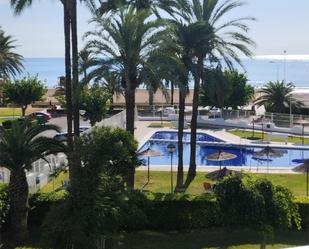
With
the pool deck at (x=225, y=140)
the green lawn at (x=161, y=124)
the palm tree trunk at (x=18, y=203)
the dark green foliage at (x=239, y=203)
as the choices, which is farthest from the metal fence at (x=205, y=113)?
the dark green foliage at (x=239, y=203)

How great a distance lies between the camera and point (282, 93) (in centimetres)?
4616

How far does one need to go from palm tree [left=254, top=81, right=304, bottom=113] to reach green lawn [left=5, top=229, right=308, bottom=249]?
30571mm

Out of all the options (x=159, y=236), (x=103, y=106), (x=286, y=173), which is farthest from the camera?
(x=103, y=106)

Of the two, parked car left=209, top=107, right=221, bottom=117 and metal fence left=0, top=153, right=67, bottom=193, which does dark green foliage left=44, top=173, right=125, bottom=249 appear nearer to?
metal fence left=0, top=153, right=67, bottom=193

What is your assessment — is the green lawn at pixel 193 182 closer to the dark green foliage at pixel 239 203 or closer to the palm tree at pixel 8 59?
the dark green foliage at pixel 239 203

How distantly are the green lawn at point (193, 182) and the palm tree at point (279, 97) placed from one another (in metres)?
21.2

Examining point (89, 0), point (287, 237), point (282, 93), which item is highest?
point (89, 0)

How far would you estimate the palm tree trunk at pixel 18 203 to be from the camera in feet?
52.0

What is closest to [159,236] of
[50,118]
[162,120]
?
[162,120]

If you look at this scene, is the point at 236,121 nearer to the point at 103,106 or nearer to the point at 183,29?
the point at 103,106

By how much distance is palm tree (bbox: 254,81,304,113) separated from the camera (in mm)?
46062

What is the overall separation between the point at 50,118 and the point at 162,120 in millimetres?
11162

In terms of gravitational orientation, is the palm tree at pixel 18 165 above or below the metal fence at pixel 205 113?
below

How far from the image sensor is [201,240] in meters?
15.9
